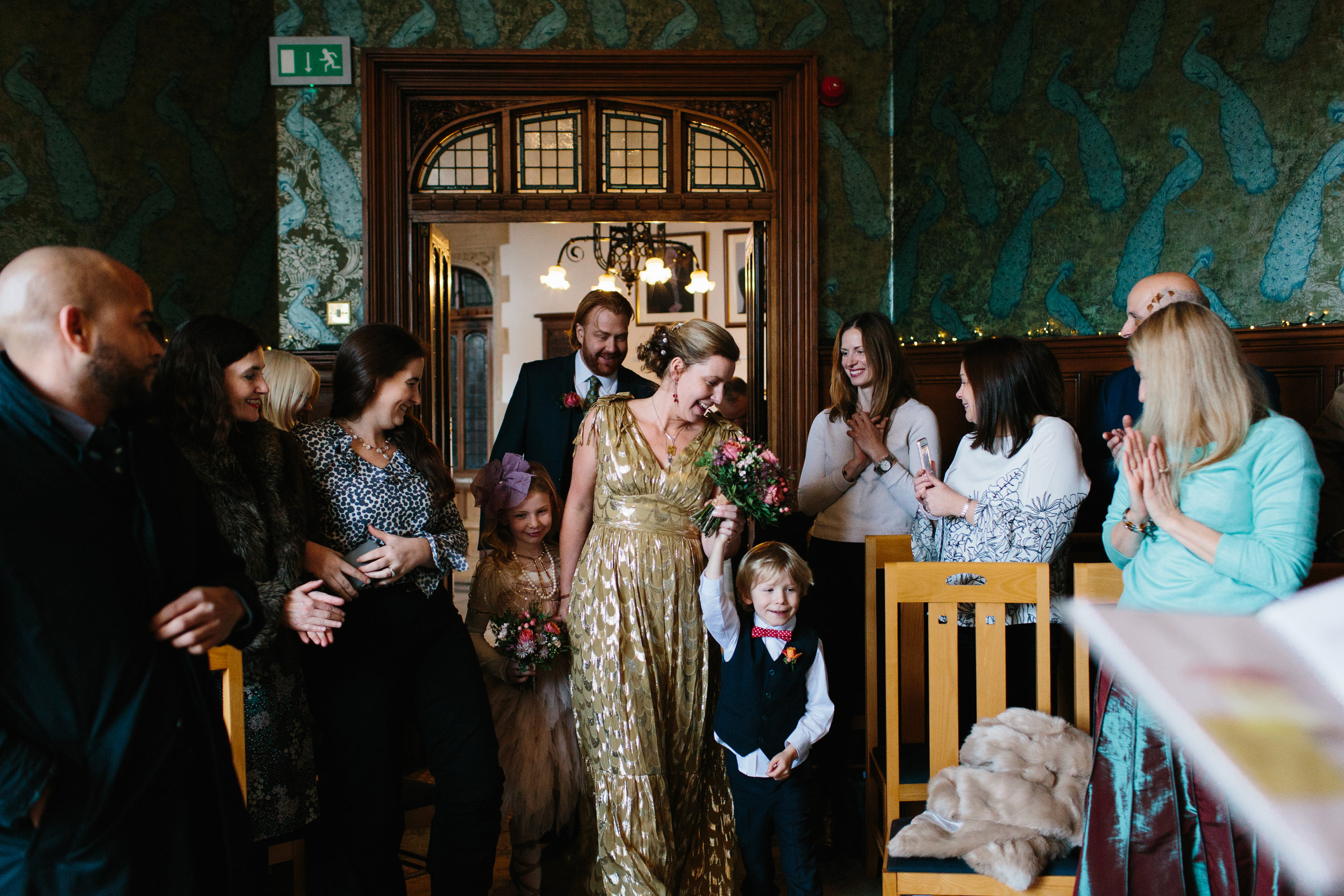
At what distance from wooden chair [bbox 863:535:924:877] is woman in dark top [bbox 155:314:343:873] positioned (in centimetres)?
158

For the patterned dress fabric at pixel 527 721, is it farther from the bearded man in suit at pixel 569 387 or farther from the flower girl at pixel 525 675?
the bearded man in suit at pixel 569 387

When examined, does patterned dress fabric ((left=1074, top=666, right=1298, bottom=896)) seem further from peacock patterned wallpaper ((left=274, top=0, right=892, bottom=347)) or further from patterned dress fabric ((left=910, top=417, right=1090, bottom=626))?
peacock patterned wallpaper ((left=274, top=0, right=892, bottom=347))

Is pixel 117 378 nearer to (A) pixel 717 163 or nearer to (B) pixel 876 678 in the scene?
(B) pixel 876 678

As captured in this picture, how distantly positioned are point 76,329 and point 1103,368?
415cm

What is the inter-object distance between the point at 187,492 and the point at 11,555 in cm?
35

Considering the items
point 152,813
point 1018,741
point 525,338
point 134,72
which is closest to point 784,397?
point 1018,741

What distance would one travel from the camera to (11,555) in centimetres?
128

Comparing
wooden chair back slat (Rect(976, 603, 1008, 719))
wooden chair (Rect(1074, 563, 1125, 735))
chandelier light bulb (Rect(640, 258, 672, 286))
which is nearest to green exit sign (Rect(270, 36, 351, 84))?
chandelier light bulb (Rect(640, 258, 672, 286))

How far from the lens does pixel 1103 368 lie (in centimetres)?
425

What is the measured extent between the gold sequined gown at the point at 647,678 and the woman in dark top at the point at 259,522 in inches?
30.2

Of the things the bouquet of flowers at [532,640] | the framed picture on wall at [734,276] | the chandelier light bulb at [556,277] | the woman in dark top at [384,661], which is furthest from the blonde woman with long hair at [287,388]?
the framed picture on wall at [734,276]

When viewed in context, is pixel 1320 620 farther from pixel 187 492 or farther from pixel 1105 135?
pixel 1105 135

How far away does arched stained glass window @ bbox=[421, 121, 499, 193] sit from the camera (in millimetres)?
5117

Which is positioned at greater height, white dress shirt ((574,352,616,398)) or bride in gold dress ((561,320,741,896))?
white dress shirt ((574,352,616,398))
